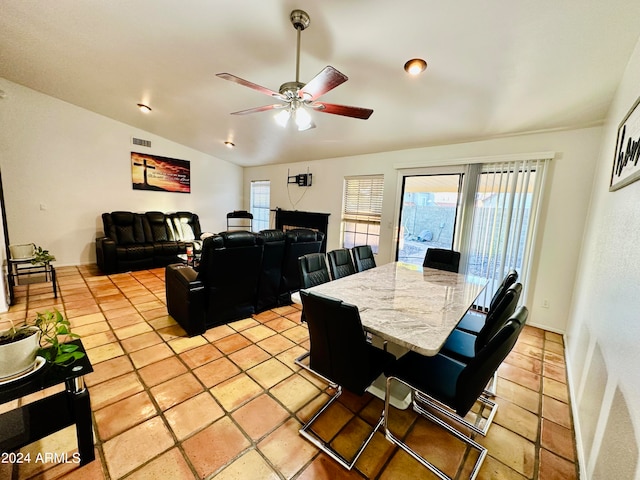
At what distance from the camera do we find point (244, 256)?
2.63 metres

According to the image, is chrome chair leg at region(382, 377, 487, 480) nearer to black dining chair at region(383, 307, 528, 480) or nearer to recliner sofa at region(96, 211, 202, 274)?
black dining chair at region(383, 307, 528, 480)

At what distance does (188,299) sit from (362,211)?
3.34m

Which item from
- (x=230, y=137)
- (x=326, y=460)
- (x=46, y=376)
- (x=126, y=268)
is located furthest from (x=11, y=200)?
(x=326, y=460)

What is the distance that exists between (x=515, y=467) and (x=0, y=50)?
632 centimetres

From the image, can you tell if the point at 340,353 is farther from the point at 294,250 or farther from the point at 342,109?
the point at 294,250

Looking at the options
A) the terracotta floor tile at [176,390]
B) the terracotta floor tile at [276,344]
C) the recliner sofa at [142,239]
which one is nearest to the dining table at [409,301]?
the terracotta floor tile at [276,344]

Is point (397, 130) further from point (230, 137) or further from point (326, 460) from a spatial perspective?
point (326, 460)

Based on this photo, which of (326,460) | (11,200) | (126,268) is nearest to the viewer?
(326,460)

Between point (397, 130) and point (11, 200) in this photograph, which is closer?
point (397, 130)

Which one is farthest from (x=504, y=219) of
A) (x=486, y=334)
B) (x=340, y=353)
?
(x=340, y=353)

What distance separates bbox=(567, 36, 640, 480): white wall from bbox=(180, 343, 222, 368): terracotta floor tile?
2484 millimetres

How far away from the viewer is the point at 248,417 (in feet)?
5.43

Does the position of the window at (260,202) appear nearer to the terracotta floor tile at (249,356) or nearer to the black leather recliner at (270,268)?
the black leather recliner at (270,268)

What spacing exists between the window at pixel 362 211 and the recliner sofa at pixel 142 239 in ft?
9.24
